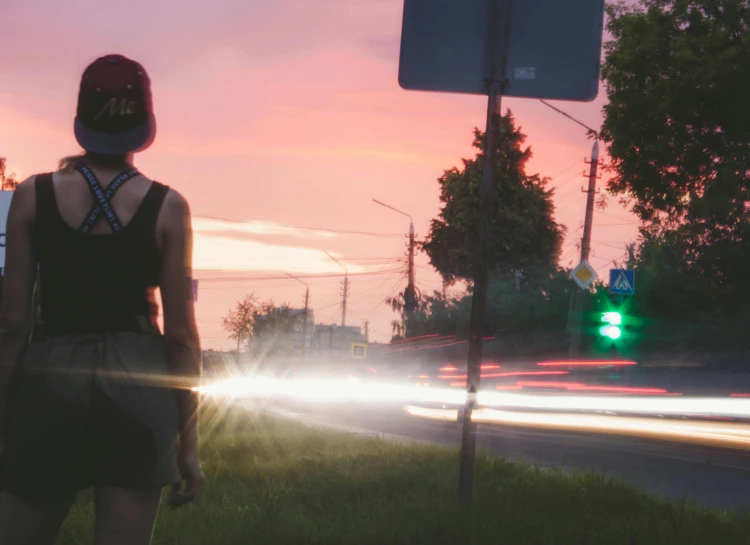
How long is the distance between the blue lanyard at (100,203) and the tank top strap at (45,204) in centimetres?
8

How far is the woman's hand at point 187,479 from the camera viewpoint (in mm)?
2887

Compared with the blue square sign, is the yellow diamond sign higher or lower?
higher

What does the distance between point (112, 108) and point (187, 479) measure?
95 cm

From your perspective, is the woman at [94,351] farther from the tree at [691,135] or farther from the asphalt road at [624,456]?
the tree at [691,135]

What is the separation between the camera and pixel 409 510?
749cm

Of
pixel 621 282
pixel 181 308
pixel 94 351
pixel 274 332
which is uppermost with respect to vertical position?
pixel 621 282

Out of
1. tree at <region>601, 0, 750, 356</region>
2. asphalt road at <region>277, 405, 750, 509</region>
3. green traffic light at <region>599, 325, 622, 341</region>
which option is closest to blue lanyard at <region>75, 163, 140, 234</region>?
asphalt road at <region>277, 405, 750, 509</region>

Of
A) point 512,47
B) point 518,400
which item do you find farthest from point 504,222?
point 512,47

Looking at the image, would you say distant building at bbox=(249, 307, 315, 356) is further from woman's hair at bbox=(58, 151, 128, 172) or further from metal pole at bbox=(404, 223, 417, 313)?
woman's hair at bbox=(58, 151, 128, 172)

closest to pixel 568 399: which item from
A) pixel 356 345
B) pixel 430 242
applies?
pixel 356 345

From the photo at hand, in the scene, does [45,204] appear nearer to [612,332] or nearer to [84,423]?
[84,423]

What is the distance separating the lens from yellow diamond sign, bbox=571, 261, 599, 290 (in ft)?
95.2

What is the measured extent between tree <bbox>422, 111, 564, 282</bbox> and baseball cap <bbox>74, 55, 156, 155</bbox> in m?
56.2

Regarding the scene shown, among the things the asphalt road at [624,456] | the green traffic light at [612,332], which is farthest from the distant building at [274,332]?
the asphalt road at [624,456]
